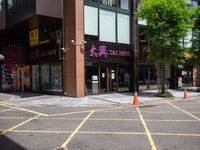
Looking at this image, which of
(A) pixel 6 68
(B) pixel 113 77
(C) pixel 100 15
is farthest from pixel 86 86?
(A) pixel 6 68

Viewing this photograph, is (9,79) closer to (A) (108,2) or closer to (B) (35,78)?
(B) (35,78)

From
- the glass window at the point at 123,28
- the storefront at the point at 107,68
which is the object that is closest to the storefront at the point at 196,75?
the storefront at the point at 107,68

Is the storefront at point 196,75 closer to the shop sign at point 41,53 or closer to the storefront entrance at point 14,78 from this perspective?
the shop sign at point 41,53

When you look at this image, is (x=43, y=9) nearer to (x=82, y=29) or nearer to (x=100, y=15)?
(x=82, y=29)

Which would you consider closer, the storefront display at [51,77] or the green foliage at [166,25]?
the green foliage at [166,25]

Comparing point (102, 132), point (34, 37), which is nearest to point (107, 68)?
point (34, 37)

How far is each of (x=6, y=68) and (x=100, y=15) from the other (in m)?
11.7

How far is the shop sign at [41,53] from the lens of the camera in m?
23.8

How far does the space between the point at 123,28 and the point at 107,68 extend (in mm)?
3676

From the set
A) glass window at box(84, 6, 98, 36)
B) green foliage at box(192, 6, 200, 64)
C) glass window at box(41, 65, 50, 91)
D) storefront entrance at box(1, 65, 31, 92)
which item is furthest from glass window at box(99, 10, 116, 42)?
storefront entrance at box(1, 65, 31, 92)

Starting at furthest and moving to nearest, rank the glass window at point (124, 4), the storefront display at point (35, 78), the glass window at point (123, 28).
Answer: the storefront display at point (35, 78) < the glass window at point (124, 4) < the glass window at point (123, 28)

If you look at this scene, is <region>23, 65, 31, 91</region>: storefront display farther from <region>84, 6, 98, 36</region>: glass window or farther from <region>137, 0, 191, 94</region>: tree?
<region>137, 0, 191, 94</region>: tree

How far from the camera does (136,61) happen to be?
85.5ft

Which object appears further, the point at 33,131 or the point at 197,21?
the point at 197,21
